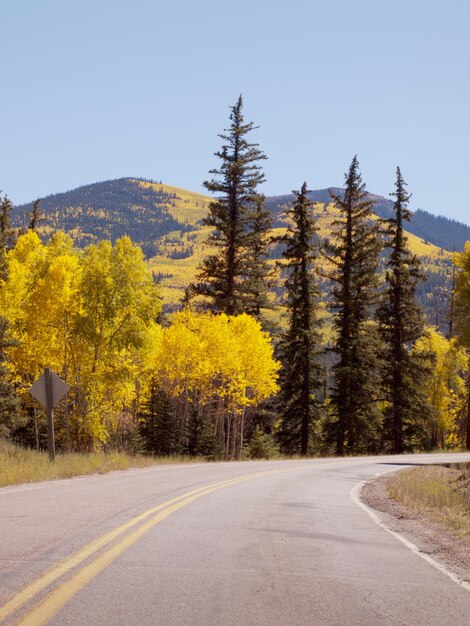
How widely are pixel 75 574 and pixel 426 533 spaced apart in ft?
20.3

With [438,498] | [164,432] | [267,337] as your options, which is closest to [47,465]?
[438,498]

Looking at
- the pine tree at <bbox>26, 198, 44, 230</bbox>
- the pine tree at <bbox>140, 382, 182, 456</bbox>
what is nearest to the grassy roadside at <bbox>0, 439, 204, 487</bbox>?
the pine tree at <bbox>140, 382, 182, 456</bbox>

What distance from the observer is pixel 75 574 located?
239 inches

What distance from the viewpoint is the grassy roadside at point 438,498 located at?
40.2 ft

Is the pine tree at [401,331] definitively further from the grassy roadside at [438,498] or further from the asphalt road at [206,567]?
the asphalt road at [206,567]

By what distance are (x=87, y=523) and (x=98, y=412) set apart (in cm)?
2237

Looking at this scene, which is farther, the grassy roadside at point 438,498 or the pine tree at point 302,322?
the pine tree at point 302,322

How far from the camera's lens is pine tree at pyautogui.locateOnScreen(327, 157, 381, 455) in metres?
44.4

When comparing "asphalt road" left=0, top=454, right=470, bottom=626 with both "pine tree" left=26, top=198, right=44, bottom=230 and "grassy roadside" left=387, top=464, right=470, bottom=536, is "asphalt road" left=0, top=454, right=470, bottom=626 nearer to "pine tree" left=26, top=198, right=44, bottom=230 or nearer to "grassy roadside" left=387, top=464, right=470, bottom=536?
"grassy roadside" left=387, top=464, right=470, bottom=536

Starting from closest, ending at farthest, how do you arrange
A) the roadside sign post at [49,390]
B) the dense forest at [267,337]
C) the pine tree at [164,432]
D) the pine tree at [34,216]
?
the roadside sign post at [49,390], the pine tree at [164,432], the dense forest at [267,337], the pine tree at [34,216]

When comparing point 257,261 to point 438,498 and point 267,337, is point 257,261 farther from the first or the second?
point 438,498

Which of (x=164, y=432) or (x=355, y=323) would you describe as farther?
(x=355, y=323)

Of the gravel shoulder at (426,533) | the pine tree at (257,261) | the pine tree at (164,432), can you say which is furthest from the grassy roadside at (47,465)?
the pine tree at (257,261)

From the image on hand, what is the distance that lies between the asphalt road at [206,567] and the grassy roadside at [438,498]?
1.54 meters
